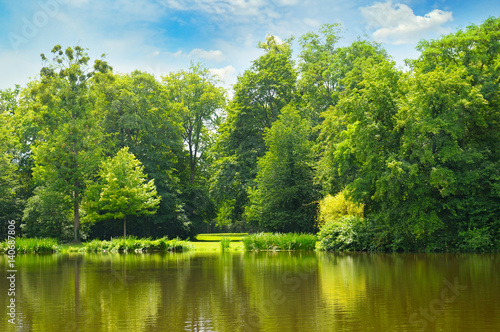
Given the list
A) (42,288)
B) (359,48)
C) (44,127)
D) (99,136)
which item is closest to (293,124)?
(359,48)

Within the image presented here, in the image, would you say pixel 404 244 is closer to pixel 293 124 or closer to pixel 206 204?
pixel 293 124

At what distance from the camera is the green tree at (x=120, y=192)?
42031 mm

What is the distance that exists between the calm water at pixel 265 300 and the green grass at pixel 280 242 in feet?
41.6

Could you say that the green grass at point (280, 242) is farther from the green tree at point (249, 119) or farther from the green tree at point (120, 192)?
the green tree at point (249, 119)

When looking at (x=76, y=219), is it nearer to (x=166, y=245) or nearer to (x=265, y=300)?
(x=166, y=245)

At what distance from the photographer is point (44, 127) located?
158ft

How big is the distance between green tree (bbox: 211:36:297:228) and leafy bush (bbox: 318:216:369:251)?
19720 mm

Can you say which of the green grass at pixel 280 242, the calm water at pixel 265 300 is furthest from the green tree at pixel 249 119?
the calm water at pixel 265 300

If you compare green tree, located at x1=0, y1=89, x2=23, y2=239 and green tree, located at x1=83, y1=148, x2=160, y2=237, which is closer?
green tree, located at x1=83, y1=148, x2=160, y2=237

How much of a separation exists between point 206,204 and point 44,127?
1821cm

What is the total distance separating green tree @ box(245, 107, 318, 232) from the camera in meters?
41.5

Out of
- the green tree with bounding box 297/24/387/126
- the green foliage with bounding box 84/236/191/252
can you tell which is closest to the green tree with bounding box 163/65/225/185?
the green tree with bounding box 297/24/387/126

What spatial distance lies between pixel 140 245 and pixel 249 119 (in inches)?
820

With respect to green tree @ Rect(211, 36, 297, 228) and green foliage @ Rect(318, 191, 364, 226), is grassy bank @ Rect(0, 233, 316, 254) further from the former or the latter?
green tree @ Rect(211, 36, 297, 228)
